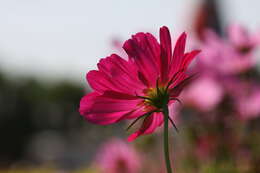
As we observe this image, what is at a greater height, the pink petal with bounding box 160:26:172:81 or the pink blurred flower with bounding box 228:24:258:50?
the pink blurred flower with bounding box 228:24:258:50

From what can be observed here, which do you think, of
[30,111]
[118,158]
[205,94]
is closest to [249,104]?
[205,94]

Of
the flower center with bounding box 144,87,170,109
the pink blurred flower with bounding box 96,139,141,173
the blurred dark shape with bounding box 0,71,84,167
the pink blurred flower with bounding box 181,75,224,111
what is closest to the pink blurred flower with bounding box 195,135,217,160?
the pink blurred flower with bounding box 181,75,224,111

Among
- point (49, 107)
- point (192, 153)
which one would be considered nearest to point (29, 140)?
point (49, 107)

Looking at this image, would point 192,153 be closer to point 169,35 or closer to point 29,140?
point 169,35

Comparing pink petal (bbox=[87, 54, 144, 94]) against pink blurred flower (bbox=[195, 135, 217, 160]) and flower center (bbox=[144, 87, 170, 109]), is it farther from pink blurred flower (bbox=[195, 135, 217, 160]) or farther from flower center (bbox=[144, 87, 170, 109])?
pink blurred flower (bbox=[195, 135, 217, 160])

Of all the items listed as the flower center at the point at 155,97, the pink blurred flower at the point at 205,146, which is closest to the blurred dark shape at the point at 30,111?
the pink blurred flower at the point at 205,146

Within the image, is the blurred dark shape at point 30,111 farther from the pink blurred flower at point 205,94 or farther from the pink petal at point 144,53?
the pink petal at point 144,53
